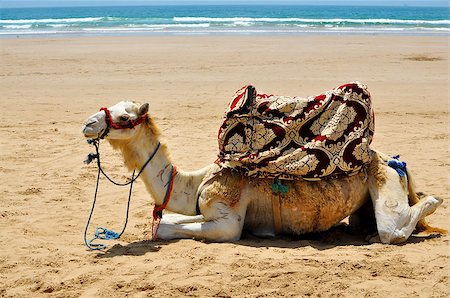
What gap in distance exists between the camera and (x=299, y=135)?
21.3ft

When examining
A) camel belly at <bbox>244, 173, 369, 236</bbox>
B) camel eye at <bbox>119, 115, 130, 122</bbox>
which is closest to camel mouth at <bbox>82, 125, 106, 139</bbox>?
camel eye at <bbox>119, 115, 130, 122</bbox>

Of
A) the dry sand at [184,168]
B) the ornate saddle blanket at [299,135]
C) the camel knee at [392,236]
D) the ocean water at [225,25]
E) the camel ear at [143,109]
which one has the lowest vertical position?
the ocean water at [225,25]

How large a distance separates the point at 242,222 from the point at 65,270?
1.73 m

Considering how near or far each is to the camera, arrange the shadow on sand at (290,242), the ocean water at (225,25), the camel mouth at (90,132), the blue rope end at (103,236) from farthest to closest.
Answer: the ocean water at (225,25)
the blue rope end at (103,236)
the shadow on sand at (290,242)
the camel mouth at (90,132)

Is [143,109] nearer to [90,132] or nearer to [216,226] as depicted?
[90,132]

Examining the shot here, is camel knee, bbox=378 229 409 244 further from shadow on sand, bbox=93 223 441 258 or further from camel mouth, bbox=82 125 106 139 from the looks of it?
camel mouth, bbox=82 125 106 139

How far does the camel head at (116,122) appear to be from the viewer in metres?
6.19

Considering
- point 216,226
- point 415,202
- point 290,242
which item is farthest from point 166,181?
point 415,202

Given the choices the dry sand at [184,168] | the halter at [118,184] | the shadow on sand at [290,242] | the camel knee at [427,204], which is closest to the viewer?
the dry sand at [184,168]

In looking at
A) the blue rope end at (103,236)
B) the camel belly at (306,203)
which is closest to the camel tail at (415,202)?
the camel belly at (306,203)

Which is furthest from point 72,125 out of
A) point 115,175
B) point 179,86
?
point 179,86

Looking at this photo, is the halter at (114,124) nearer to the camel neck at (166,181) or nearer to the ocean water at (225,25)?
the camel neck at (166,181)

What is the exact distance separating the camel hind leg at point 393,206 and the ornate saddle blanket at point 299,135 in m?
0.25

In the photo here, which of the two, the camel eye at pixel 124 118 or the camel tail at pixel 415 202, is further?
the camel tail at pixel 415 202
